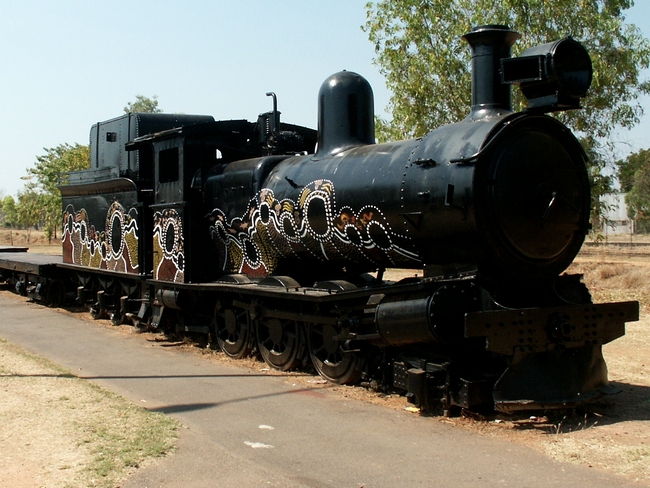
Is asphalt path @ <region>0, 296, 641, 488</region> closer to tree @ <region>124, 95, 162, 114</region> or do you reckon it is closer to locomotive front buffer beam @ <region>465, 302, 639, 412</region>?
locomotive front buffer beam @ <region>465, 302, 639, 412</region>

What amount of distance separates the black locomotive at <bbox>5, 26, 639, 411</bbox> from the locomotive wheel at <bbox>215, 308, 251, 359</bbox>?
3 cm

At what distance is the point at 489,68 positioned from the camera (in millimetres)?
7273

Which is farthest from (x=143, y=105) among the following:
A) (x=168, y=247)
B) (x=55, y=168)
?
(x=168, y=247)

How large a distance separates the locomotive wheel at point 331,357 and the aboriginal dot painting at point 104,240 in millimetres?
4598

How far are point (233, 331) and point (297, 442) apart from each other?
434cm

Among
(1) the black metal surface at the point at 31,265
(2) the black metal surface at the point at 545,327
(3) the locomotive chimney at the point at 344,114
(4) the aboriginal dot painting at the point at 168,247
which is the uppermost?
(3) the locomotive chimney at the point at 344,114

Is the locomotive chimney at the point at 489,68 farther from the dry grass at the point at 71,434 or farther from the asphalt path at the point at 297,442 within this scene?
the dry grass at the point at 71,434

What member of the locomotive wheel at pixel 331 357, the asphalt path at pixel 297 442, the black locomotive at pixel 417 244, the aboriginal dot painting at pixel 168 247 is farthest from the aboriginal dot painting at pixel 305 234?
the asphalt path at pixel 297 442

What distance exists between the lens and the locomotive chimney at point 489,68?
7176 mm

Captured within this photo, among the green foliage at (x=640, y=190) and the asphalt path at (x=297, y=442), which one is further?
the green foliage at (x=640, y=190)

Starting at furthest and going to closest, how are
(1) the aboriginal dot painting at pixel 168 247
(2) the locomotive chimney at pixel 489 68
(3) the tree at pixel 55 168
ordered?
(3) the tree at pixel 55 168
(1) the aboriginal dot painting at pixel 168 247
(2) the locomotive chimney at pixel 489 68

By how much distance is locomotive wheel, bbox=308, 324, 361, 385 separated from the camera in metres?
7.99

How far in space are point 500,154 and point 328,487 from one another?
3.39 meters

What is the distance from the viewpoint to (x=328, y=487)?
486 centimetres
